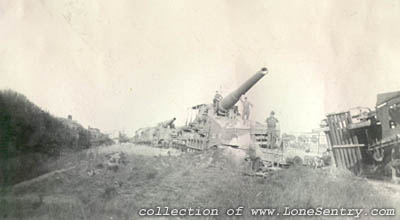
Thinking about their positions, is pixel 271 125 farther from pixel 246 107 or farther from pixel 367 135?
pixel 367 135

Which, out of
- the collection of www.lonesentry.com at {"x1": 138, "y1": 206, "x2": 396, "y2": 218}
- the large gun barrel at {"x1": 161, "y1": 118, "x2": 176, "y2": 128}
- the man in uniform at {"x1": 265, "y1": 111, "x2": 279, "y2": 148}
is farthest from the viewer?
the large gun barrel at {"x1": 161, "y1": 118, "x2": 176, "y2": 128}

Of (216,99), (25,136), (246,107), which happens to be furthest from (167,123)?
(25,136)

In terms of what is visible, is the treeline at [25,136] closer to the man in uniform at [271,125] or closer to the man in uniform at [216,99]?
the man in uniform at [216,99]

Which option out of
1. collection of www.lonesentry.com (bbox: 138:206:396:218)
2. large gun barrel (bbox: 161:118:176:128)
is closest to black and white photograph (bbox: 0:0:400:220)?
large gun barrel (bbox: 161:118:176:128)

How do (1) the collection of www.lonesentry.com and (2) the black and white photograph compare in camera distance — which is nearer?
(1) the collection of www.lonesentry.com

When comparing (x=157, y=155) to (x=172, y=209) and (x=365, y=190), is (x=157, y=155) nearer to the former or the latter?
(x=172, y=209)

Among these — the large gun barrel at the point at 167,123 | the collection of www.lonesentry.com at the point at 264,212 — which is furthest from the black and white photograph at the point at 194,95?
the collection of www.lonesentry.com at the point at 264,212

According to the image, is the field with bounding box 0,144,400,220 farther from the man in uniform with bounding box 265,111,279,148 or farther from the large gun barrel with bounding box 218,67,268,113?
the large gun barrel with bounding box 218,67,268,113
